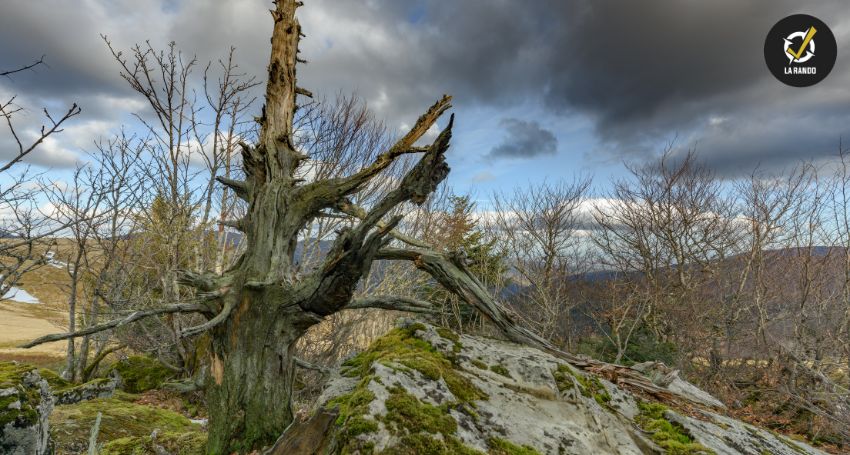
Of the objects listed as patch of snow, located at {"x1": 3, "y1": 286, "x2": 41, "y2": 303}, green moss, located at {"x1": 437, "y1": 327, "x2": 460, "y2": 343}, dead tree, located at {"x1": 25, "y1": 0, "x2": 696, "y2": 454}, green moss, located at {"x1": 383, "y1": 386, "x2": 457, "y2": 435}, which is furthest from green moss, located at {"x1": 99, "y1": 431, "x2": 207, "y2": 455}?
green moss, located at {"x1": 383, "y1": 386, "x2": 457, "y2": 435}

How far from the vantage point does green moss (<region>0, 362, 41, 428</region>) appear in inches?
147

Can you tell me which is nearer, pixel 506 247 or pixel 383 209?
pixel 383 209

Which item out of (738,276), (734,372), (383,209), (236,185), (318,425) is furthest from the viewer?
(738,276)

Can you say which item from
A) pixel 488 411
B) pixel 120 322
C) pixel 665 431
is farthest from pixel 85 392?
pixel 665 431

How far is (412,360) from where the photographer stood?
2.82 m

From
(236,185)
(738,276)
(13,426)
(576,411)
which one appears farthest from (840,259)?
(13,426)

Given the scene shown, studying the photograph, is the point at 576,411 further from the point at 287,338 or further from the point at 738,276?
the point at 738,276

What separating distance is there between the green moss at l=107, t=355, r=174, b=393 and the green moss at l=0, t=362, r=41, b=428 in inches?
313

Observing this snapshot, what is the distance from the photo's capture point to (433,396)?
249 centimetres

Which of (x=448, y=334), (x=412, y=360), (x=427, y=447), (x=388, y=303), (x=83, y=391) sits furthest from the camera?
(x=83, y=391)

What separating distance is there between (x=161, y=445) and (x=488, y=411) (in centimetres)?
468

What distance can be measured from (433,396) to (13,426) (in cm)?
407

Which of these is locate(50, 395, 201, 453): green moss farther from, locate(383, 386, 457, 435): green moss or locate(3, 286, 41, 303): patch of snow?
locate(383, 386, 457, 435): green moss

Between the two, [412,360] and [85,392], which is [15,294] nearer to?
[85,392]
